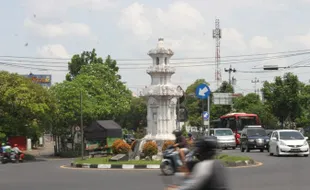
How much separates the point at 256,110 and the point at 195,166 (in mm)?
70430

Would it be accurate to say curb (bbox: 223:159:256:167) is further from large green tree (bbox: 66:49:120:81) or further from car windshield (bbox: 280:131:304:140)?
large green tree (bbox: 66:49:120:81)

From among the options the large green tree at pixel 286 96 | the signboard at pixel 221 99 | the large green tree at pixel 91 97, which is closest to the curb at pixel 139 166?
the large green tree at pixel 91 97

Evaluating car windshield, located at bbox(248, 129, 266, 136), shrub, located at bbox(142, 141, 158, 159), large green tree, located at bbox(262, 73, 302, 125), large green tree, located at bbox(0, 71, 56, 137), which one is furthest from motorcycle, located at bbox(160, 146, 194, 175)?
large green tree, located at bbox(262, 73, 302, 125)

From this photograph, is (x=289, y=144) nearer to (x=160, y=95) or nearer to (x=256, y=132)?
(x=160, y=95)

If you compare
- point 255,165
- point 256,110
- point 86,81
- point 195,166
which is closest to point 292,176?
point 255,165

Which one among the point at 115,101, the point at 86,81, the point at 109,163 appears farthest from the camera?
the point at 115,101

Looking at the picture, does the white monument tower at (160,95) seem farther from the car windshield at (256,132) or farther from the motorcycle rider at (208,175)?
the motorcycle rider at (208,175)

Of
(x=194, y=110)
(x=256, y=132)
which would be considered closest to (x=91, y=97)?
(x=256, y=132)

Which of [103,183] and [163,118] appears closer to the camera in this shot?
[103,183]

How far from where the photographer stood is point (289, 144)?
89.5 feet

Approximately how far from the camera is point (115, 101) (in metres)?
51.8

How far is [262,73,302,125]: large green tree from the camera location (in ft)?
188

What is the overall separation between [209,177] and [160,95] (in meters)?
23.0

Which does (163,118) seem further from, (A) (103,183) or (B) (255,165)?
(A) (103,183)
